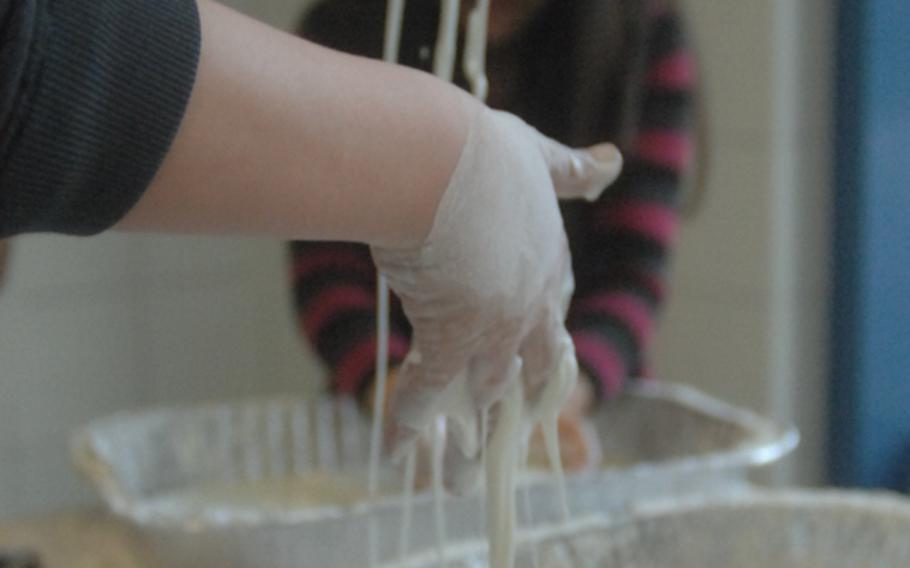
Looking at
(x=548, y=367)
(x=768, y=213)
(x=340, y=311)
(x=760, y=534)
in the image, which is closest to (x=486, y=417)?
(x=548, y=367)

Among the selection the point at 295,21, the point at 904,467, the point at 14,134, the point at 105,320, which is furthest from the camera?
the point at 105,320

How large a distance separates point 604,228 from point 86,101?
1.51ft

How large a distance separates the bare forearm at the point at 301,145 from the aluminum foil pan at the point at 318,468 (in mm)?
215

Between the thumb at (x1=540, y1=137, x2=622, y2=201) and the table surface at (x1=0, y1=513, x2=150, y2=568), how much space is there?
0.38 meters

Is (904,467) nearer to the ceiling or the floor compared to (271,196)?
nearer to the floor

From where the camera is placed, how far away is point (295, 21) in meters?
0.44

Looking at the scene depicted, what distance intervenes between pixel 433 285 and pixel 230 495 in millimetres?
549

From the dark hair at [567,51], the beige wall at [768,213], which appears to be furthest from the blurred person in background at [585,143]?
the beige wall at [768,213]

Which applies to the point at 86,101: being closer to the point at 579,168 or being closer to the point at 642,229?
the point at 579,168

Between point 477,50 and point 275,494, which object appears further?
point 275,494

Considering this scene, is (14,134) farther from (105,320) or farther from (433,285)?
(105,320)

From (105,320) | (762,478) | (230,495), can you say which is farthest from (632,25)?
(105,320)

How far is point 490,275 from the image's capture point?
32cm

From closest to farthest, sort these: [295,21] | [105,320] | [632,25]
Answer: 1. [295,21]
2. [632,25]
3. [105,320]
